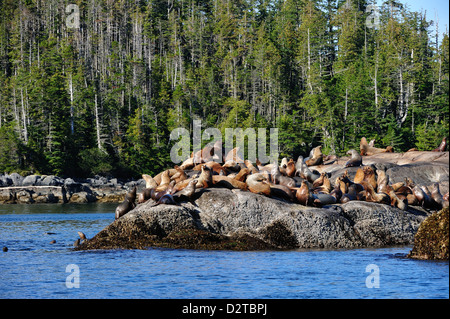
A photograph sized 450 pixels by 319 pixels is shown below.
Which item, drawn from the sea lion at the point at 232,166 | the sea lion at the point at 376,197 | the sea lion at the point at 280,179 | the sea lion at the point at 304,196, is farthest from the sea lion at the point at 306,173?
the sea lion at the point at 304,196

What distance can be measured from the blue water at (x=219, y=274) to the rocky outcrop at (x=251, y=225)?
64cm

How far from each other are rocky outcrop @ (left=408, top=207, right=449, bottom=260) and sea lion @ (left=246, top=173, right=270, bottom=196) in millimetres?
5448

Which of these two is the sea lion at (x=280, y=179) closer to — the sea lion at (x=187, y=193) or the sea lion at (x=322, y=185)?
the sea lion at (x=322, y=185)

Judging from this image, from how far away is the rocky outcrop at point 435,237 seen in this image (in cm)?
1373

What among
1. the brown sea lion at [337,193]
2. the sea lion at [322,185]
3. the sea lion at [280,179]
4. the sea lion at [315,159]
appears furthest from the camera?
the sea lion at [315,159]

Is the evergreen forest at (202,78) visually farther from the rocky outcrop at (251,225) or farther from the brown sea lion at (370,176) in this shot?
the rocky outcrop at (251,225)

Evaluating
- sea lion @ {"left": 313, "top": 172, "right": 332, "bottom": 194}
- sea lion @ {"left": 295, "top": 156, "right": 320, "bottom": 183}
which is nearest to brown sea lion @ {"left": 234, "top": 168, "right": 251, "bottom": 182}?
sea lion @ {"left": 313, "top": 172, "right": 332, "bottom": 194}

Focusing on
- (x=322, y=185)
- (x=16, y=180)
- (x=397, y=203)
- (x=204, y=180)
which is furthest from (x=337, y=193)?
(x=16, y=180)

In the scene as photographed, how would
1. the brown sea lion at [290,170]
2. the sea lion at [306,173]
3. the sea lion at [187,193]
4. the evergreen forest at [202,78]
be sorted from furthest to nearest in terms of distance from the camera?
the evergreen forest at [202,78] < the brown sea lion at [290,170] < the sea lion at [306,173] < the sea lion at [187,193]

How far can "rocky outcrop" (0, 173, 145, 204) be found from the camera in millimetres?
59188

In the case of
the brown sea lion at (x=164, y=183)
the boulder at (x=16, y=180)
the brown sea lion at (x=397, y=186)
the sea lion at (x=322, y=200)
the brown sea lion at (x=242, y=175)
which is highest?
the brown sea lion at (x=242, y=175)

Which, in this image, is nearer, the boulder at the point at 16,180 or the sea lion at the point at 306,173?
the sea lion at the point at 306,173

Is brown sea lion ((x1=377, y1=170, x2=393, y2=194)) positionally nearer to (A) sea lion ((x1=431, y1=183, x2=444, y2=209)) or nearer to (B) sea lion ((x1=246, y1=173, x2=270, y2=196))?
(A) sea lion ((x1=431, y1=183, x2=444, y2=209))

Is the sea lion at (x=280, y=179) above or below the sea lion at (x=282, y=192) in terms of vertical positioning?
above
